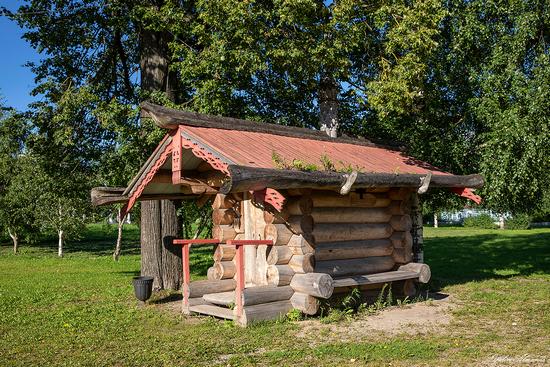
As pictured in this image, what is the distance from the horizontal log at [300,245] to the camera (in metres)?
10.5

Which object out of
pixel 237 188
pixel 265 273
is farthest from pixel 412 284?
pixel 237 188

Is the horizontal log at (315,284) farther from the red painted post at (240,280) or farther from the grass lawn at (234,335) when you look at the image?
the red painted post at (240,280)

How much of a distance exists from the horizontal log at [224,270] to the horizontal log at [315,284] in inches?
88.9

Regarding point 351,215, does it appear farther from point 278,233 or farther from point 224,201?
point 224,201

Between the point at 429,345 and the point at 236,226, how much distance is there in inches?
207

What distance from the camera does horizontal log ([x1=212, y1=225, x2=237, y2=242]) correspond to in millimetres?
12008

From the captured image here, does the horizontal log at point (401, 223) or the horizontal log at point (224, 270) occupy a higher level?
the horizontal log at point (401, 223)

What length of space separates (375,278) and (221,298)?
3110 millimetres

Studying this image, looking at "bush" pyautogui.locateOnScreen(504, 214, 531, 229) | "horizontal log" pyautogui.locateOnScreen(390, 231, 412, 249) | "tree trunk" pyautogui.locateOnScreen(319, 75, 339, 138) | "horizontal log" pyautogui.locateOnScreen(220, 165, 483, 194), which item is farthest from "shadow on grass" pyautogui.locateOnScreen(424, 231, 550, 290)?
"bush" pyautogui.locateOnScreen(504, 214, 531, 229)

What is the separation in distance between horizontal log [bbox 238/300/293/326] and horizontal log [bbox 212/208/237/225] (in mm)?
2520

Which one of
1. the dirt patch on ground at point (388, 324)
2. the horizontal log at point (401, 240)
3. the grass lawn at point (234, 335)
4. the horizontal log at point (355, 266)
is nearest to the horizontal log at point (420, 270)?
Answer: the horizontal log at point (355, 266)

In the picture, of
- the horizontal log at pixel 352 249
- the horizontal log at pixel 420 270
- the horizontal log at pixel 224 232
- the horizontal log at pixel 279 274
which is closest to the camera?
the horizontal log at pixel 279 274

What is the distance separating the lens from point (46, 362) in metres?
7.84

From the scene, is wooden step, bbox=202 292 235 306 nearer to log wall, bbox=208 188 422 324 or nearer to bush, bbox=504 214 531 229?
log wall, bbox=208 188 422 324
